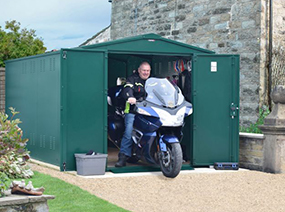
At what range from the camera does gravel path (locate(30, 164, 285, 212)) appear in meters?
7.18

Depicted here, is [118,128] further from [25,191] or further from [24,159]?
[25,191]

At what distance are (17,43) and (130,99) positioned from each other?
27.9 feet

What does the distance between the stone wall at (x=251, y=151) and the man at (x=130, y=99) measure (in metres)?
2.47

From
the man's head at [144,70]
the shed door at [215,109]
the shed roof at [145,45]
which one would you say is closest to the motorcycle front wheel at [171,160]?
the shed door at [215,109]

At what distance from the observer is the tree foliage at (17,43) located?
15.7m

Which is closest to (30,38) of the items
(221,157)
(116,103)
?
(116,103)

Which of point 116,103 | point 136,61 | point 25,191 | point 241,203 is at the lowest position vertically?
point 241,203

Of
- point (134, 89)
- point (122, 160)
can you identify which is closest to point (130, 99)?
point (134, 89)

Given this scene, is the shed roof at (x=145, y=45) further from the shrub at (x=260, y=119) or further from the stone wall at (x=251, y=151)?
the shrub at (x=260, y=119)

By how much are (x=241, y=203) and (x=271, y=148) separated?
278cm

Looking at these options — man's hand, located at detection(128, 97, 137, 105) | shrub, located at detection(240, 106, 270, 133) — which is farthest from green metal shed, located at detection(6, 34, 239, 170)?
shrub, located at detection(240, 106, 270, 133)

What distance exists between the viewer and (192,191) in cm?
809

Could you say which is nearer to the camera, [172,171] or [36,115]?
[172,171]

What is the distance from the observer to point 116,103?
33.9ft
